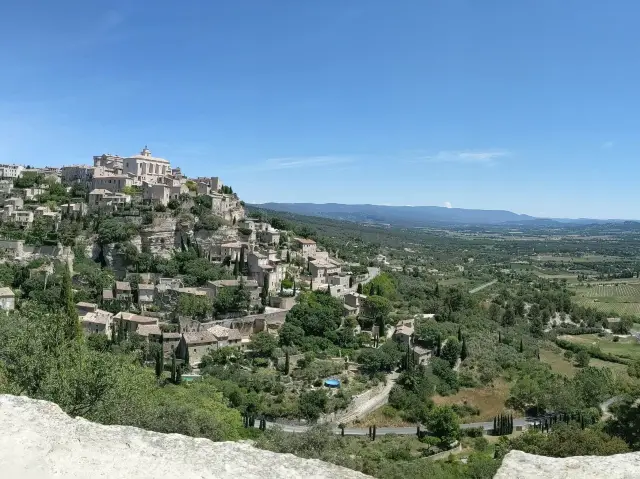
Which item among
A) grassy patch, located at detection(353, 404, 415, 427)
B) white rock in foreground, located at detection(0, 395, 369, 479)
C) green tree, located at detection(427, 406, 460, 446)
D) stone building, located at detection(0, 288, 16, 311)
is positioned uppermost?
white rock in foreground, located at detection(0, 395, 369, 479)

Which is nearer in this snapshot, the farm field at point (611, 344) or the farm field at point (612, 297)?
the farm field at point (611, 344)

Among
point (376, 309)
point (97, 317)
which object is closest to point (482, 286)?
point (376, 309)

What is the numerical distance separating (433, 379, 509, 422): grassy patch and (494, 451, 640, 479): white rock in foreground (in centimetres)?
3388

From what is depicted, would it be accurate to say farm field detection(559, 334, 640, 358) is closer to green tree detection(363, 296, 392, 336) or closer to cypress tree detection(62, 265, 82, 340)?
green tree detection(363, 296, 392, 336)

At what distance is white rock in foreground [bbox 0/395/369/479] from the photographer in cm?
570

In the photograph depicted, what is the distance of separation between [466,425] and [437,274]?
79.4 m

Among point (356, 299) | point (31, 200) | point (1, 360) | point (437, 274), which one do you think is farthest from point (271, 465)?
point (437, 274)

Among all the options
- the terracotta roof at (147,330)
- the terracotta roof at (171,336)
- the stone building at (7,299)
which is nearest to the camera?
the terracotta roof at (171,336)

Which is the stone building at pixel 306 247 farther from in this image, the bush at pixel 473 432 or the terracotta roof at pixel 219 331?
the bush at pixel 473 432

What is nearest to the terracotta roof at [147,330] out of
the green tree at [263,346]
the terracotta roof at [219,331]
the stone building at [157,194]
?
the terracotta roof at [219,331]

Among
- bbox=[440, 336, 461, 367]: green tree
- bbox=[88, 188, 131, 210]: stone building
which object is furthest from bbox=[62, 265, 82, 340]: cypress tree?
bbox=[440, 336, 461, 367]: green tree

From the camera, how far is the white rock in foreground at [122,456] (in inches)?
225

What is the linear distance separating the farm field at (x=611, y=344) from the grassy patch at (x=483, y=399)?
2818cm

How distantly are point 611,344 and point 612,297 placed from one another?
41764 mm
